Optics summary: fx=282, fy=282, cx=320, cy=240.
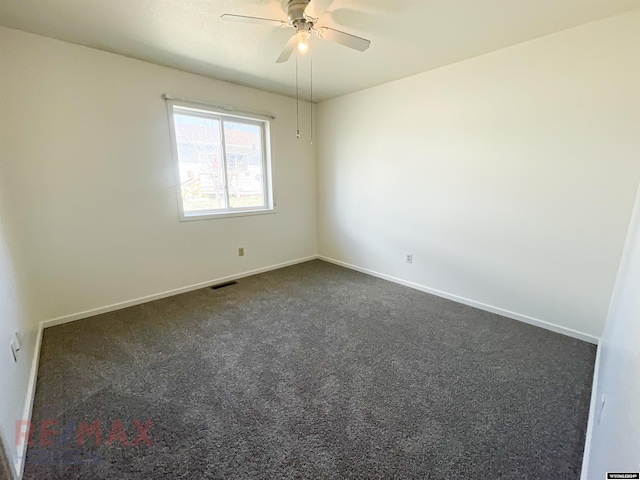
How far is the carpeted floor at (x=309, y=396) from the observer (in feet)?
4.43

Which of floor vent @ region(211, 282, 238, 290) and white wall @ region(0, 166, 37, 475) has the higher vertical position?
white wall @ region(0, 166, 37, 475)

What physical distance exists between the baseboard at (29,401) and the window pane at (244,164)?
2.31 metres

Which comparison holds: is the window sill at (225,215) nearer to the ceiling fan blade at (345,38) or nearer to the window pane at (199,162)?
the window pane at (199,162)

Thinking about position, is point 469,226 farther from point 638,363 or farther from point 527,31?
point 638,363

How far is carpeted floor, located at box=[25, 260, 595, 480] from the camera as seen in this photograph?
4.43 ft

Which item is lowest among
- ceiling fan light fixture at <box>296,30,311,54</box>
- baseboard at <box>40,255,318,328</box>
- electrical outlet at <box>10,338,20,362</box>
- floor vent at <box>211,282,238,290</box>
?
floor vent at <box>211,282,238,290</box>

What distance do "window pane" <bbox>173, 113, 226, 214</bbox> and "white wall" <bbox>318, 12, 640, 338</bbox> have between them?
1.85 m

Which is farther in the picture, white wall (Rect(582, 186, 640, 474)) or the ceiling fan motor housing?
the ceiling fan motor housing

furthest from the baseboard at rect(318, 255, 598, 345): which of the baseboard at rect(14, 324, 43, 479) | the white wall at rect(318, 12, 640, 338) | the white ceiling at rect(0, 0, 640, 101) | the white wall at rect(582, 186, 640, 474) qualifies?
the baseboard at rect(14, 324, 43, 479)

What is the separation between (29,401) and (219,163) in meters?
2.75

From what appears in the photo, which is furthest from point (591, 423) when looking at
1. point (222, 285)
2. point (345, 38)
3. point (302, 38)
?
point (222, 285)

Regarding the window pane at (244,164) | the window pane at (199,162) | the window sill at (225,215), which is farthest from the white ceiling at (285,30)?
the window sill at (225,215)

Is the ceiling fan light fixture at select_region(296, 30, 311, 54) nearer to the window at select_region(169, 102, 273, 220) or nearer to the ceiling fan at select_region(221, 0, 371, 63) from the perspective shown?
the ceiling fan at select_region(221, 0, 371, 63)

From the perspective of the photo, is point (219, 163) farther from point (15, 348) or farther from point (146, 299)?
point (15, 348)
